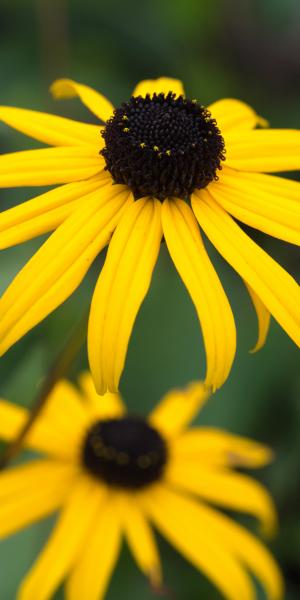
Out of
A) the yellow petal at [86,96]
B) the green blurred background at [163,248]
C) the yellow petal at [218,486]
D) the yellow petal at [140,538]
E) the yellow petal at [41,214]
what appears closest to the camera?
the yellow petal at [41,214]

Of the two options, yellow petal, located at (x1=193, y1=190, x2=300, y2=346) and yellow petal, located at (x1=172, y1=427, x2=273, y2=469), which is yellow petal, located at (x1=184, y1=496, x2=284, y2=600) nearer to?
yellow petal, located at (x1=172, y1=427, x2=273, y2=469)

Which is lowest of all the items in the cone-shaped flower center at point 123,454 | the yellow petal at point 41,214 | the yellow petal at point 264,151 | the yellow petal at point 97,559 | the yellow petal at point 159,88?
the yellow petal at point 97,559

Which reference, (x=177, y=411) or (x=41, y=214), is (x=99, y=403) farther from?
(x=41, y=214)

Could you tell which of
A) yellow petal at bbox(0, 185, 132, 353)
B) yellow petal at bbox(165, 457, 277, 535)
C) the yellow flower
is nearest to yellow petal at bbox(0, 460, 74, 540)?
the yellow flower

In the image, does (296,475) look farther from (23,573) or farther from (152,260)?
(152,260)

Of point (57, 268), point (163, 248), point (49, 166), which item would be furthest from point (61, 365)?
point (163, 248)

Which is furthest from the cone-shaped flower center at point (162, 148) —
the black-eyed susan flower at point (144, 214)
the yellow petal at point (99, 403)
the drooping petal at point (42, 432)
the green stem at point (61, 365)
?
the yellow petal at point (99, 403)

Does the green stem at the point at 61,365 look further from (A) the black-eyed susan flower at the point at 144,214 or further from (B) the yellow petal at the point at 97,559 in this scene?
(B) the yellow petal at the point at 97,559

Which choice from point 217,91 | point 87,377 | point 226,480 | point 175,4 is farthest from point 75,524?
point 175,4
